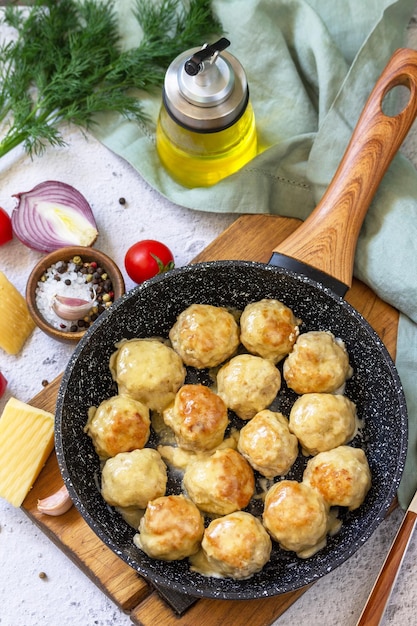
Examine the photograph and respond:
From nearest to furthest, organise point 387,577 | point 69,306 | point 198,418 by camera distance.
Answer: point 198,418
point 387,577
point 69,306

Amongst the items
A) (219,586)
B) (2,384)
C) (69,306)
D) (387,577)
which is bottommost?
(387,577)

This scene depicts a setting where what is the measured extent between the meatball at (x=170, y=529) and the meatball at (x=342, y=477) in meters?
0.39

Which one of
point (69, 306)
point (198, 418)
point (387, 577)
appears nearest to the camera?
point (198, 418)

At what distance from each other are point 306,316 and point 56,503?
1.02m

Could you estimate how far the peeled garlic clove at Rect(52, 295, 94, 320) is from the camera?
9.05ft

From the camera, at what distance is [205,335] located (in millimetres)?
2602

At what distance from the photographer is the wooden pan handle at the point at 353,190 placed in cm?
263

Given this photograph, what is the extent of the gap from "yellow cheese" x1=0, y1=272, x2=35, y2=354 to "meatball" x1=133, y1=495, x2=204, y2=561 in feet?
2.70

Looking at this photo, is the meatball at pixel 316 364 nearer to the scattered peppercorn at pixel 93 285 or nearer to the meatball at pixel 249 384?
the meatball at pixel 249 384

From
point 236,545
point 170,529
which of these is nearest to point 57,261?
point 170,529

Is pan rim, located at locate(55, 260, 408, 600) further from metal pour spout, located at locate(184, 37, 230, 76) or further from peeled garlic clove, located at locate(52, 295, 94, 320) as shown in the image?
metal pour spout, located at locate(184, 37, 230, 76)

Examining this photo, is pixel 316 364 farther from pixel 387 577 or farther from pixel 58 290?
pixel 58 290

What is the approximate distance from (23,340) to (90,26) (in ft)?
3.87

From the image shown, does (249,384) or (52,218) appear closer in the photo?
(249,384)
